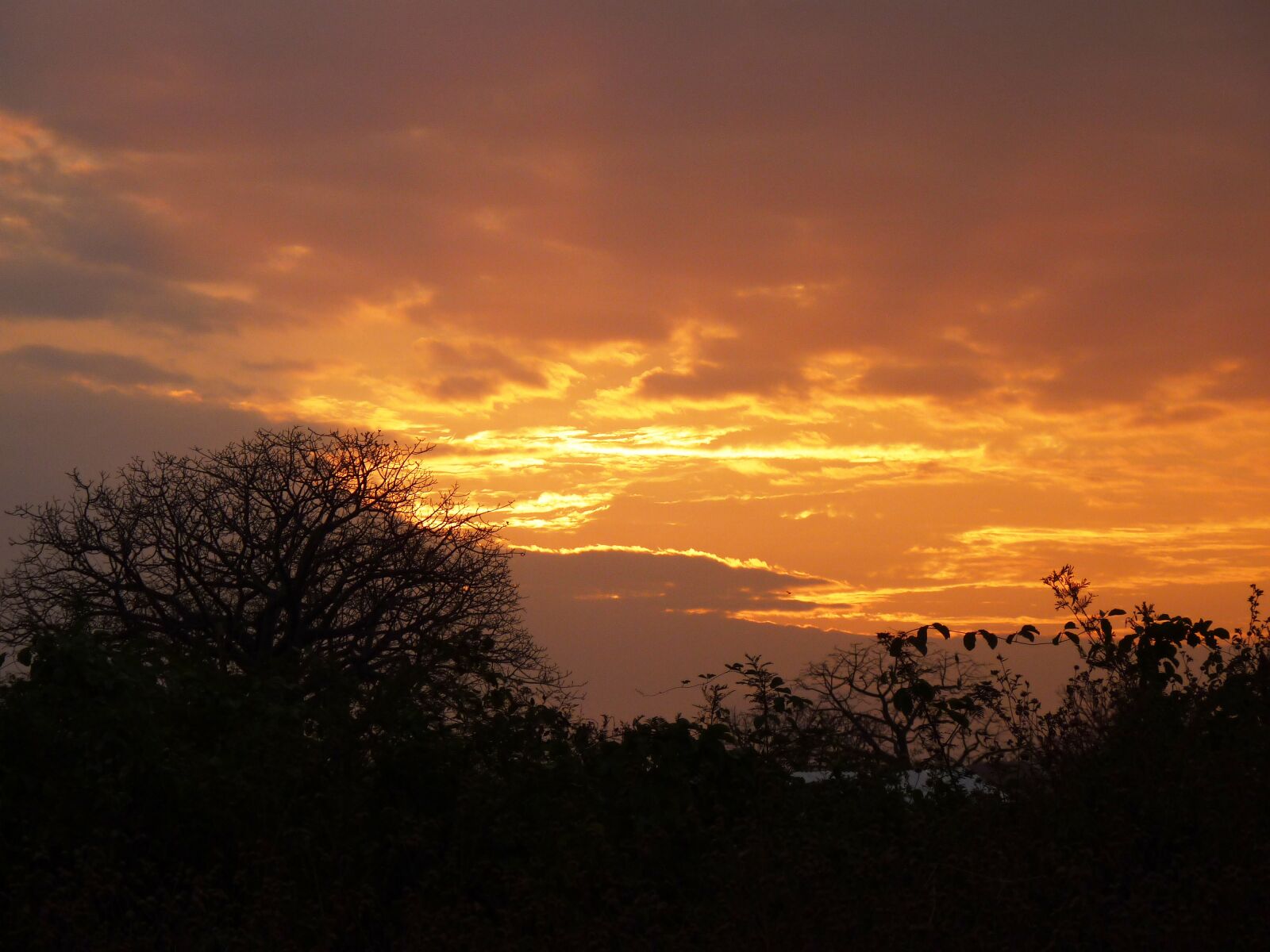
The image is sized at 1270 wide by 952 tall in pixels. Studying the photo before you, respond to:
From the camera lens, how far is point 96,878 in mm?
7340

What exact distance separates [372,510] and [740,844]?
1855cm

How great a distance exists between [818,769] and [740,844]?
1.82m

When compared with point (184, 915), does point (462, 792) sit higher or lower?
higher

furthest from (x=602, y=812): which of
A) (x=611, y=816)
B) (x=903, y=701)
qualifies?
(x=903, y=701)

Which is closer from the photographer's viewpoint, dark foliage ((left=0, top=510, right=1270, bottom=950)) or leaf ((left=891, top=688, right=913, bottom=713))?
dark foliage ((left=0, top=510, right=1270, bottom=950))

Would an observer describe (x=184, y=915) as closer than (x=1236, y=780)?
Yes

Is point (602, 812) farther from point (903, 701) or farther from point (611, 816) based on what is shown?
point (903, 701)

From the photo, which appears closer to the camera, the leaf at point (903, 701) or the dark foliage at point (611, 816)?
the dark foliage at point (611, 816)

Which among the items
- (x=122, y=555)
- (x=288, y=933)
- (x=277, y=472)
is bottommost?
(x=288, y=933)

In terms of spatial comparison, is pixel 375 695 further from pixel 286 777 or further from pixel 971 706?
pixel 971 706

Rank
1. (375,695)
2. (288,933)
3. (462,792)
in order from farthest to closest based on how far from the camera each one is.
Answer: (375,695), (462,792), (288,933)

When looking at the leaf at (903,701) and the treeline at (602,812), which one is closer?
the treeline at (602,812)

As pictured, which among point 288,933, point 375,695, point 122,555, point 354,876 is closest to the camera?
point 288,933

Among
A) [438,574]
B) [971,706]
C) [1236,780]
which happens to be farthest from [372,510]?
[1236,780]
